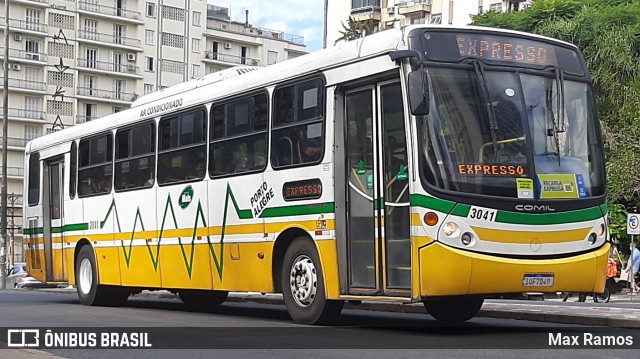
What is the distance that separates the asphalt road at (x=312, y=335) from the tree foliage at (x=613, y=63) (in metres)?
22.8

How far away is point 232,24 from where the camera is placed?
385 feet

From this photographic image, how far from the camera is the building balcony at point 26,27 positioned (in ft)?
317

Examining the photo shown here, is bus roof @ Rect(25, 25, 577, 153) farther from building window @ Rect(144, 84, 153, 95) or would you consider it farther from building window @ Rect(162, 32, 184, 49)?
building window @ Rect(162, 32, 184, 49)

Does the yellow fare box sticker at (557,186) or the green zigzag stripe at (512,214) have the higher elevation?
the yellow fare box sticker at (557,186)

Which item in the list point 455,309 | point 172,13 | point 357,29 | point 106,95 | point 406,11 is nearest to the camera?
point 455,309

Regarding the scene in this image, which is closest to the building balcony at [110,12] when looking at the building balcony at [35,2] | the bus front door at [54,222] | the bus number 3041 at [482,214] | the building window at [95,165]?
the building balcony at [35,2]

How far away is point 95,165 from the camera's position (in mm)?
22094

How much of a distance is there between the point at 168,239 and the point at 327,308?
510cm

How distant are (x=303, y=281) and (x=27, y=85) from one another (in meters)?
87.1

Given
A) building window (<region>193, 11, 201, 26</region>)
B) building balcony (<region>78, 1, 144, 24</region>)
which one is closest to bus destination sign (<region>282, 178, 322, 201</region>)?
building balcony (<region>78, 1, 144, 24</region>)

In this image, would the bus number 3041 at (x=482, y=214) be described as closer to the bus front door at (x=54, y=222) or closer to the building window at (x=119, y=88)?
the bus front door at (x=54, y=222)

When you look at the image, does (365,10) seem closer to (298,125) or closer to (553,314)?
(553,314)

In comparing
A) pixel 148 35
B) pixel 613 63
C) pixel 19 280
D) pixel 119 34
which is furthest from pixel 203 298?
pixel 148 35

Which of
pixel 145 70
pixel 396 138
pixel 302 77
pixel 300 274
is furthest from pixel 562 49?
pixel 145 70
